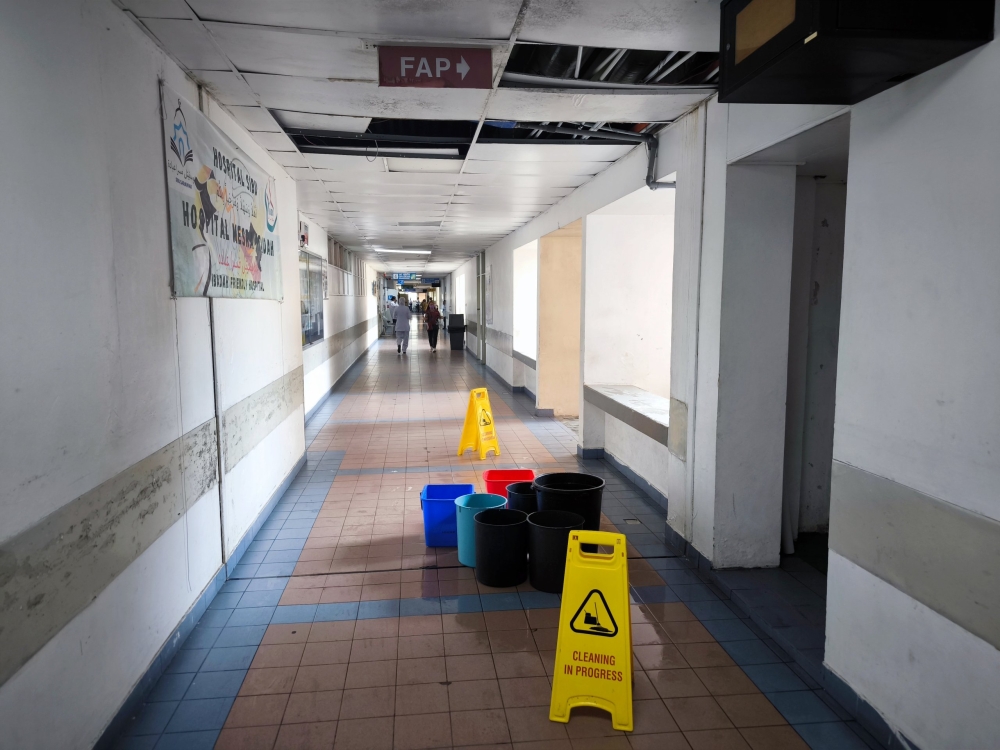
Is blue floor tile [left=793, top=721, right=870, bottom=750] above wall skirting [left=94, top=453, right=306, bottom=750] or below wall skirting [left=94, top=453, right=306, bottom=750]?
below

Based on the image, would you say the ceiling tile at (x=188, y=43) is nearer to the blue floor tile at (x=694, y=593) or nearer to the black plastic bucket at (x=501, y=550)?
the black plastic bucket at (x=501, y=550)

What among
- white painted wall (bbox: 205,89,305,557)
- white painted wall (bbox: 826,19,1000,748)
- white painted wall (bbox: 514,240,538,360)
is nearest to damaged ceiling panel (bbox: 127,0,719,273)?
white painted wall (bbox: 205,89,305,557)

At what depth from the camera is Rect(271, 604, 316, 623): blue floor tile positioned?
3.51 meters

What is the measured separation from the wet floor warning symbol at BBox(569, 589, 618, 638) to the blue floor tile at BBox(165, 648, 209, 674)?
1832mm

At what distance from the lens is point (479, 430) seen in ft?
22.6

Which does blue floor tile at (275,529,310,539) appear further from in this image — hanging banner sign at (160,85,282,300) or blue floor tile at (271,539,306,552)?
hanging banner sign at (160,85,282,300)

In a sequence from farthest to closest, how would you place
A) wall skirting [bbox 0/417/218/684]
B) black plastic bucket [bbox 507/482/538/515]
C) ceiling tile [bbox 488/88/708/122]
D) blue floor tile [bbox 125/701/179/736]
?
black plastic bucket [bbox 507/482/538/515], ceiling tile [bbox 488/88/708/122], blue floor tile [bbox 125/701/179/736], wall skirting [bbox 0/417/218/684]

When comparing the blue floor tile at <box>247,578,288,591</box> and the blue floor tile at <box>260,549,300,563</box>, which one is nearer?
the blue floor tile at <box>247,578,288,591</box>

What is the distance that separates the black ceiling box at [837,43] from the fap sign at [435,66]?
124cm

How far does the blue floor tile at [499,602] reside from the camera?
3.62 meters

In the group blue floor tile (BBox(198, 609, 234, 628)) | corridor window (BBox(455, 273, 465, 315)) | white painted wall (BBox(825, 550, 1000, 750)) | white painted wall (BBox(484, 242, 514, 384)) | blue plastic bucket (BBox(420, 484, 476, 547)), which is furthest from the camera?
corridor window (BBox(455, 273, 465, 315))

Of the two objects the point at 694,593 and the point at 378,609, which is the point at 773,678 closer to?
the point at 694,593

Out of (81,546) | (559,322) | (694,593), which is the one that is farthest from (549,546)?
(559,322)

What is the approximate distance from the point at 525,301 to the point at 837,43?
9.50m
